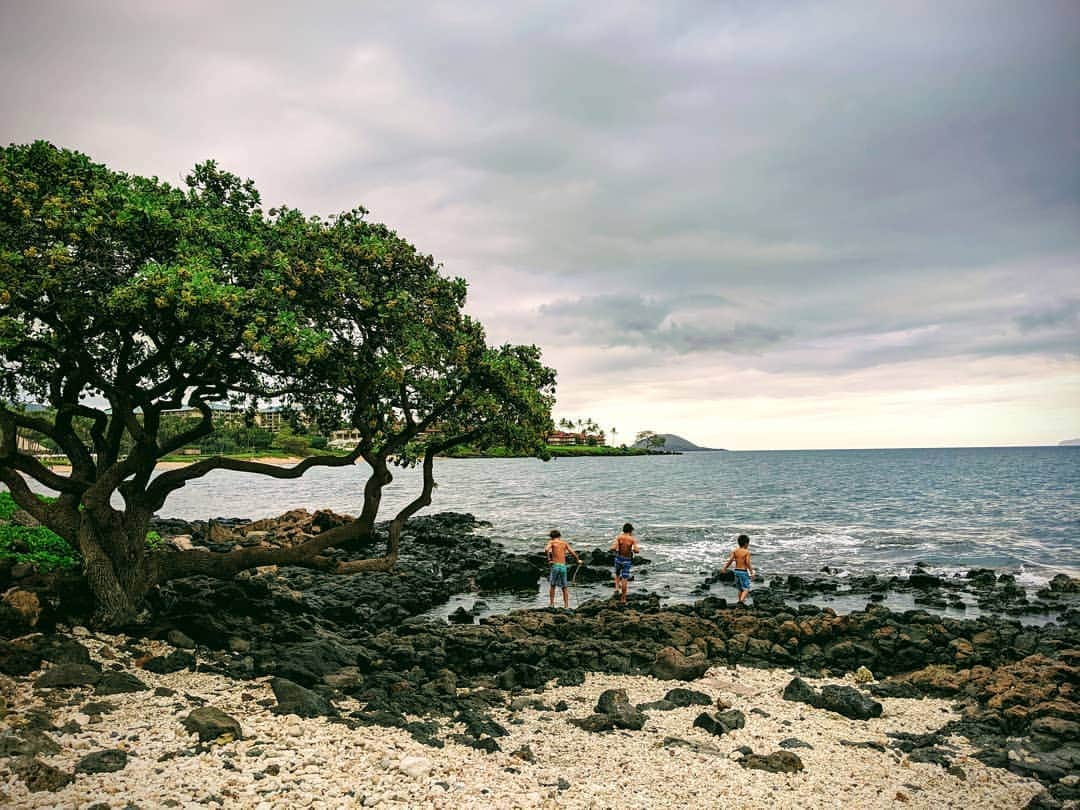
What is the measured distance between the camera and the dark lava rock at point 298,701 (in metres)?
10.8

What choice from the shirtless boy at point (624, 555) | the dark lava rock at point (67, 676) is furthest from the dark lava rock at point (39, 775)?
the shirtless boy at point (624, 555)

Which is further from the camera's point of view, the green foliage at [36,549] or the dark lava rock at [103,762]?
the green foliage at [36,549]

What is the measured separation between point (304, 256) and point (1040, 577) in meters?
35.8

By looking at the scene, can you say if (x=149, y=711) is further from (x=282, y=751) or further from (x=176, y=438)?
(x=176, y=438)

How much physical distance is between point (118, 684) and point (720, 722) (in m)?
10.6

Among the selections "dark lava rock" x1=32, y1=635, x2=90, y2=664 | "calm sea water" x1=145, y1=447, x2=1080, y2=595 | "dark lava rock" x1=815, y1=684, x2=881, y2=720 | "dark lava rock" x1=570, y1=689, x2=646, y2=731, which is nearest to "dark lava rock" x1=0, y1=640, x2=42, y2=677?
"dark lava rock" x1=32, y1=635, x2=90, y2=664

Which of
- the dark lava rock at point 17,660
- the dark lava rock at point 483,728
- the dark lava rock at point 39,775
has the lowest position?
the dark lava rock at point 483,728

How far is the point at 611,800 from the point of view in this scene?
8836mm

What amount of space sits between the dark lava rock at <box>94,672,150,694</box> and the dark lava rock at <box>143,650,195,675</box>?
867 millimetres

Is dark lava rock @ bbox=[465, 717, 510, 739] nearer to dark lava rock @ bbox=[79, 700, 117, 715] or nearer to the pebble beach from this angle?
the pebble beach

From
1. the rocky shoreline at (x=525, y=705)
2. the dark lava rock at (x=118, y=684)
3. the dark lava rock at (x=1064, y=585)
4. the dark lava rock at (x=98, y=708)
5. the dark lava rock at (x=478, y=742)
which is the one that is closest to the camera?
the rocky shoreline at (x=525, y=705)

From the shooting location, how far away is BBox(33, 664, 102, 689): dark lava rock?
10508 mm

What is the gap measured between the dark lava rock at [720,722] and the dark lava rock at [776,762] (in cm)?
110

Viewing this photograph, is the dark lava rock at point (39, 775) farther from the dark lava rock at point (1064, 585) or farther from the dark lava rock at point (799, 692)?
the dark lava rock at point (1064, 585)
